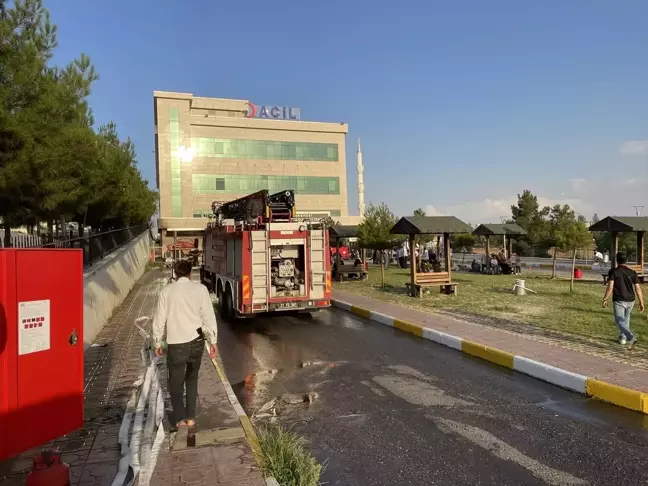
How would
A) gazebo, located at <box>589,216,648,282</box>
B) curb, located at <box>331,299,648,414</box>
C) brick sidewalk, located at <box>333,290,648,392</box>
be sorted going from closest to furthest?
curb, located at <box>331,299,648,414</box>, brick sidewalk, located at <box>333,290,648,392</box>, gazebo, located at <box>589,216,648,282</box>

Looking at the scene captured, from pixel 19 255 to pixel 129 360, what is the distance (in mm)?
5105

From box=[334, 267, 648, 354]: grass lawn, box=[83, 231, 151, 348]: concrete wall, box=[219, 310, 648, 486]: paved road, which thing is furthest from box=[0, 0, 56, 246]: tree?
box=[334, 267, 648, 354]: grass lawn

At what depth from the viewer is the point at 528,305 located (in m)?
13.8

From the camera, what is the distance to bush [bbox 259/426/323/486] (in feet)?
13.1

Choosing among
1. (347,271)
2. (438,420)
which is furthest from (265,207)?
(347,271)

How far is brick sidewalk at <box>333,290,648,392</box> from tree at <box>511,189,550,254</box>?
39104 millimetres

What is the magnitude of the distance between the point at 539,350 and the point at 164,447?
6.28 m

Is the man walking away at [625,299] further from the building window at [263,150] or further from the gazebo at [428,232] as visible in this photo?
the building window at [263,150]

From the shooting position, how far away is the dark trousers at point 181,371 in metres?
5.05

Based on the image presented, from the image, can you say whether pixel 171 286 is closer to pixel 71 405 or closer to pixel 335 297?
pixel 71 405

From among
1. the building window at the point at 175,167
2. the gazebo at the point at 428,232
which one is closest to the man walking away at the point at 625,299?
the gazebo at the point at 428,232

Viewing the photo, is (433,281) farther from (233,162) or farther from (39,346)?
(233,162)

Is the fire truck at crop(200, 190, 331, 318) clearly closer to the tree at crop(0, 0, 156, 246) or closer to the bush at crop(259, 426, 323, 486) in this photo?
the tree at crop(0, 0, 156, 246)

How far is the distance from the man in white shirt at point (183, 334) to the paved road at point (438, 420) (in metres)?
1.24
